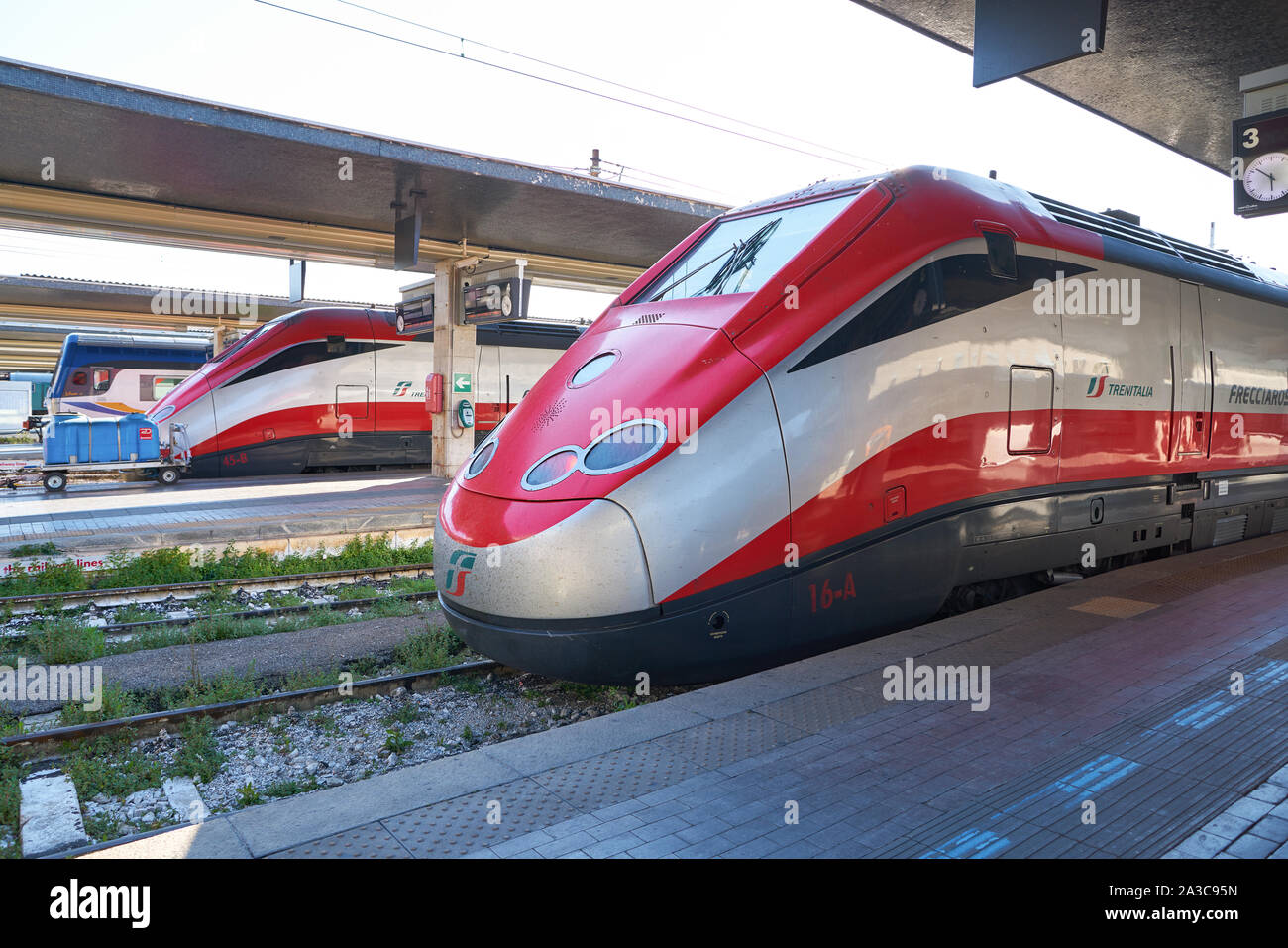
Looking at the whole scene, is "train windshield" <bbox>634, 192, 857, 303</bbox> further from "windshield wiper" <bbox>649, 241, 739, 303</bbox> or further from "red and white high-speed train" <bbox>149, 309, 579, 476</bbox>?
"red and white high-speed train" <bbox>149, 309, 579, 476</bbox>

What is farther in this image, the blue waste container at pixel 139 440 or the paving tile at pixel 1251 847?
the blue waste container at pixel 139 440

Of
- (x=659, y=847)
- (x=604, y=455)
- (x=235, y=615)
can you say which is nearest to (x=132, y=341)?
(x=235, y=615)

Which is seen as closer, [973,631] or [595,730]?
[595,730]

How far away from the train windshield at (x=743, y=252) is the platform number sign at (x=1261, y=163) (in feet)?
20.1

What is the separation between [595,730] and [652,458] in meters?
1.31

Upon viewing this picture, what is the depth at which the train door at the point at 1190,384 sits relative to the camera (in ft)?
24.6
